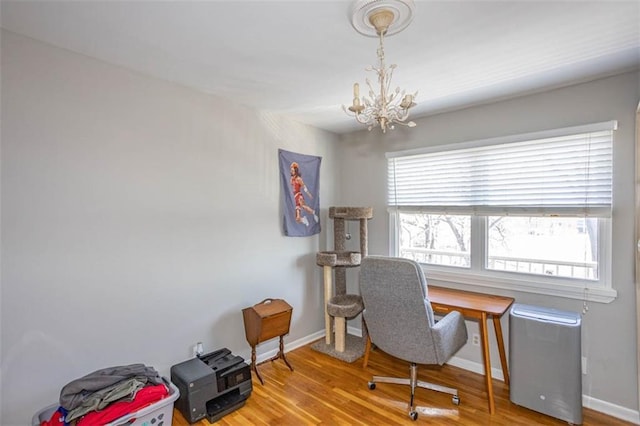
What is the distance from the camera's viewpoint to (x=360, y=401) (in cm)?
240

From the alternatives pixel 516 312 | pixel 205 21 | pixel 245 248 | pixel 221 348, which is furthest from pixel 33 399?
pixel 516 312

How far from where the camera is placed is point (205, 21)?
1637 millimetres

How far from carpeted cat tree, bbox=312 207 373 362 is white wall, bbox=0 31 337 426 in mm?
627

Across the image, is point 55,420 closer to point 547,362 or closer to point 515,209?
point 547,362

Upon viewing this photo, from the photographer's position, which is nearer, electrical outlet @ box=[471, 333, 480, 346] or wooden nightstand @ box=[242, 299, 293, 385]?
wooden nightstand @ box=[242, 299, 293, 385]

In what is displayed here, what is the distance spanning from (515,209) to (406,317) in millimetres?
1380

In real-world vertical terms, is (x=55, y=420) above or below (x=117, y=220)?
below

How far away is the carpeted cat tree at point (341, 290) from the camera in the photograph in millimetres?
3139

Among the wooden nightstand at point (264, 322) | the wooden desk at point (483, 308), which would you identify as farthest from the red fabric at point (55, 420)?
the wooden desk at point (483, 308)

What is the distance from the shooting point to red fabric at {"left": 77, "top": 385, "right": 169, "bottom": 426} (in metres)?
1.67

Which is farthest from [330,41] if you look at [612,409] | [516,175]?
[612,409]

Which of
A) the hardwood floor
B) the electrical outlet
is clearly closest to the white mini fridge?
the hardwood floor

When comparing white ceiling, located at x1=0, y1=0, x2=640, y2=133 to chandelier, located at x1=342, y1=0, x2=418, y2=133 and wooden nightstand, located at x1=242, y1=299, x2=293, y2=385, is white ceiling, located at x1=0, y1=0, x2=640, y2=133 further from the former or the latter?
wooden nightstand, located at x1=242, y1=299, x2=293, y2=385

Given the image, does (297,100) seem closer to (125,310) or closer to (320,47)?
(320,47)
